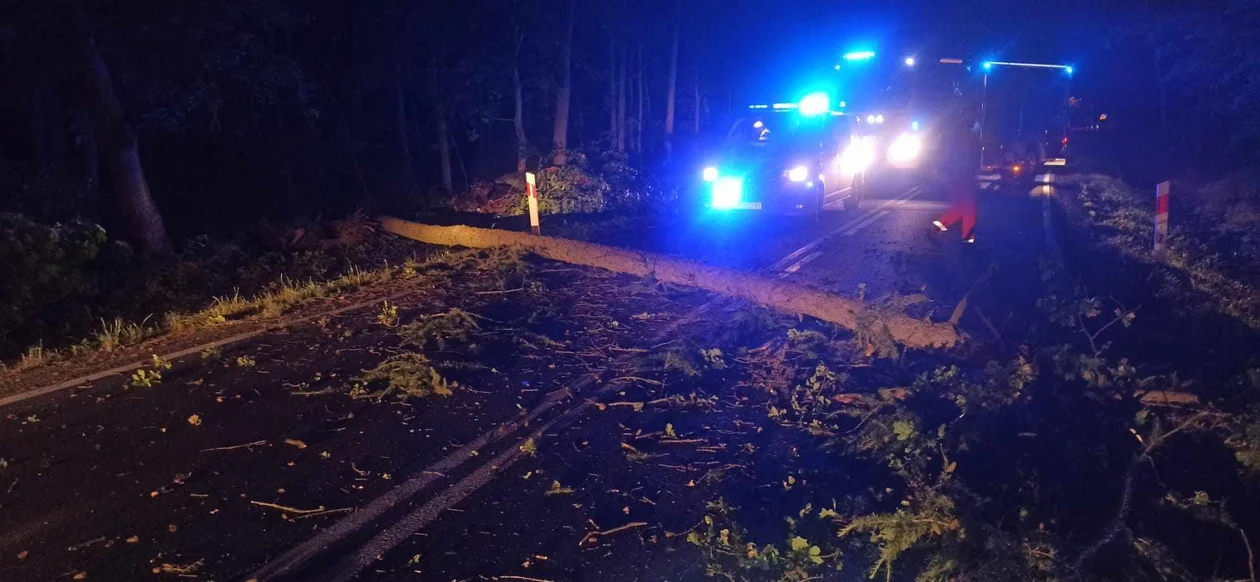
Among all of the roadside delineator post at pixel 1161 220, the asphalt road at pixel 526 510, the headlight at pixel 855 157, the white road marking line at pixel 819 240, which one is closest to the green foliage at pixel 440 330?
the asphalt road at pixel 526 510

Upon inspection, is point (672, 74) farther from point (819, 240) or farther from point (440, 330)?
point (440, 330)

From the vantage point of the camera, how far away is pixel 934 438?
4.91 m

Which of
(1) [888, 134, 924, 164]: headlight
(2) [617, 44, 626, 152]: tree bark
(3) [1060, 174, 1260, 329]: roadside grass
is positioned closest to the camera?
(3) [1060, 174, 1260, 329]: roadside grass

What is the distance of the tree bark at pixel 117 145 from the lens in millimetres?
10969

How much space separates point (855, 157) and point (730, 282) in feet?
28.9

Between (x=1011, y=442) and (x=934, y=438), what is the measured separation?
2.10 ft

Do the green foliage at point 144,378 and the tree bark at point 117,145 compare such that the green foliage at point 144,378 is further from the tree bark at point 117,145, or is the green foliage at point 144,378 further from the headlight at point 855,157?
the headlight at point 855,157

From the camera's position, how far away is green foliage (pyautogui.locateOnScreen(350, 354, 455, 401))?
5996 millimetres

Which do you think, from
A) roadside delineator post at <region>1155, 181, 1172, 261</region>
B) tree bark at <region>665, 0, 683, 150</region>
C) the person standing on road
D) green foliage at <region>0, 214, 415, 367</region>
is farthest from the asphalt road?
tree bark at <region>665, 0, 683, 150</region>

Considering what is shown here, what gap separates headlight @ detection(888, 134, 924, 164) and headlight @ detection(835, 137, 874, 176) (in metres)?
3.91

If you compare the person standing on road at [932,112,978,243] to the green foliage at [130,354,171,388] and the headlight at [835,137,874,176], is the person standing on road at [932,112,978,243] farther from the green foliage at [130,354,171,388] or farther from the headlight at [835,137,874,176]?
the green foliage at [130,354,171,388]

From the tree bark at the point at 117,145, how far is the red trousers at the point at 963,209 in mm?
13328

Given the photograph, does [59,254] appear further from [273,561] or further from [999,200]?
[999,200]

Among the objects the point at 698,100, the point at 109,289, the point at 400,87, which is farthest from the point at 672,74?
the point at 109,289
